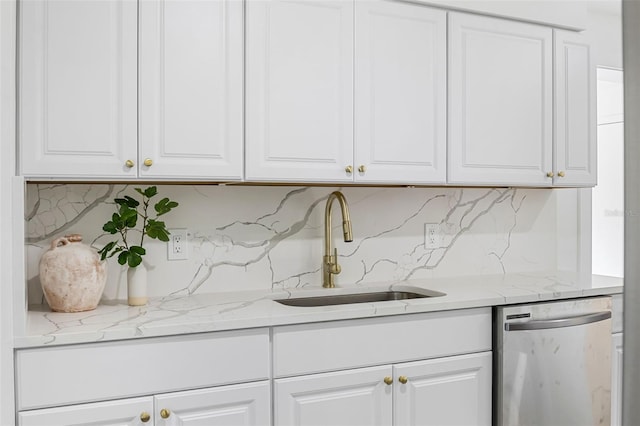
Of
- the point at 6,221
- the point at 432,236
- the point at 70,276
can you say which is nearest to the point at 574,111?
the point at 432,236

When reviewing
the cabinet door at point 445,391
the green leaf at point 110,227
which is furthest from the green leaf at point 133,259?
the cabinet door at point 445,391

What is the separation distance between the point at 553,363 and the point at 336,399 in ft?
3.19

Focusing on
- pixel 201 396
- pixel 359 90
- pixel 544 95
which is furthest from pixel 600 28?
pixel 201 396

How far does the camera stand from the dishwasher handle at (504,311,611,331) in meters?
2.38

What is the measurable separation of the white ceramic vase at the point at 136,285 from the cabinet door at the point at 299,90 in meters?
→ 0.55

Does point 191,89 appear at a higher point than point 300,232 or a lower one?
higher

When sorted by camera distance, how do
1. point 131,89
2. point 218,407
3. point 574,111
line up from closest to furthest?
point 218,407, point 131,89, point 574,111

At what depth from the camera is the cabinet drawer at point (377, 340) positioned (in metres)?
2.04

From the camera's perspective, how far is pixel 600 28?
11.5ft

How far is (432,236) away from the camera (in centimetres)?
302

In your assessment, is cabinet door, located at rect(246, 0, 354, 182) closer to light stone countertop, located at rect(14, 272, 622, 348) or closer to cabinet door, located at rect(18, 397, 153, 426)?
light stone countertop, located at rect(14, 272, 622, 348)

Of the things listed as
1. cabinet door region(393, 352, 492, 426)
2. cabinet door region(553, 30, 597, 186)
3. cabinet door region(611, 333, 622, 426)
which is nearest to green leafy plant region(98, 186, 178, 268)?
cabinet door region(393, 352, 492, 426)

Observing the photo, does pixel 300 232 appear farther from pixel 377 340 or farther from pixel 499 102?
pixel 499 102

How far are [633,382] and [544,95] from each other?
2827 millimetres
